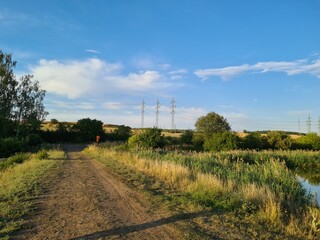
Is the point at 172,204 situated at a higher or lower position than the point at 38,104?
lower

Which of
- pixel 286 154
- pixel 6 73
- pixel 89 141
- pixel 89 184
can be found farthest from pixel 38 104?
pixel 89 184

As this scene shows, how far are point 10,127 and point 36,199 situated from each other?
126 feet

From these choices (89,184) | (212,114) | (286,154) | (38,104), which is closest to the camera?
(89,184)

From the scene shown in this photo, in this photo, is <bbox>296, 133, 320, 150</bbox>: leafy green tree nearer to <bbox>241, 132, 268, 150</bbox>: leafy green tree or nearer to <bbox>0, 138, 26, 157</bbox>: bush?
<bbox>241, 132, 268, 150</bbox>: leafy green tree

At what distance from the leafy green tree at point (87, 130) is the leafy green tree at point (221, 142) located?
20.0m

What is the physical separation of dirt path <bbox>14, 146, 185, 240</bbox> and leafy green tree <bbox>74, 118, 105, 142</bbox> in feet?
157

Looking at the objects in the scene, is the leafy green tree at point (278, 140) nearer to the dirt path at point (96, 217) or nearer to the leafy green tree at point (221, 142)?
the leafy green tree at point (221, 142)

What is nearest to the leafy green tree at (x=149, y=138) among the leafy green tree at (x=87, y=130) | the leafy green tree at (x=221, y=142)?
the leafy green tree at (x=221, y=142)

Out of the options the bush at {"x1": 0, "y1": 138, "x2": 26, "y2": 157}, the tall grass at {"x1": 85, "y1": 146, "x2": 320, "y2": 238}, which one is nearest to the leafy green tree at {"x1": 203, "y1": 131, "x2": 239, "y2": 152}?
the bush at {"x1": 0, "y1": 138, "x2": 26, "y2": 157}

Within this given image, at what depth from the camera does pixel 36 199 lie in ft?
31.0

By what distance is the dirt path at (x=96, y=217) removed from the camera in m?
6.43

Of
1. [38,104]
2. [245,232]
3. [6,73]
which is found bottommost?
[245,232]

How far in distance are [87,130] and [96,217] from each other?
5288 centimetres

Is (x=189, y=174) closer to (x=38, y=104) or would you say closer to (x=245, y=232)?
(x=245, y=232)
